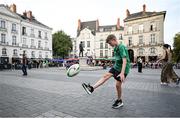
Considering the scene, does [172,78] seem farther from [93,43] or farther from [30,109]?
[93,43]

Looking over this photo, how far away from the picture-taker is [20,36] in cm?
4703

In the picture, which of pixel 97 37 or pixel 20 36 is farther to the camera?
pixel 97 37

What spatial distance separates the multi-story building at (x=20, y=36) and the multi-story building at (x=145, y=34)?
25.8 meters

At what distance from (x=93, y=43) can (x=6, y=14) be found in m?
31.3

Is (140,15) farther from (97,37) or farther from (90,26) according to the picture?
(90,26)

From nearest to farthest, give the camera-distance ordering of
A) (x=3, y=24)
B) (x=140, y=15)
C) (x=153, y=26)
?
(x=3, y=24)
(x=153, y=26)
(x=140, y=15)

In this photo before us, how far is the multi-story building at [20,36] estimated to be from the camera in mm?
42875

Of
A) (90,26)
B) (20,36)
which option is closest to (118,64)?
(20,36)

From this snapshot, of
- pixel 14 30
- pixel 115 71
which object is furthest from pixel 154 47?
pixel 115 71

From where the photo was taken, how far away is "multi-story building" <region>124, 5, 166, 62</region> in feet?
158

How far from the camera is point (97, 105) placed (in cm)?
446

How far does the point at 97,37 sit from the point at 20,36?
27.5 m

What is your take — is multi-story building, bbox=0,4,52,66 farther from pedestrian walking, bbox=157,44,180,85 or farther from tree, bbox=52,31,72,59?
pedestrian walking, bbox=157,44,180,85

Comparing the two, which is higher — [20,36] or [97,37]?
[97,37]
